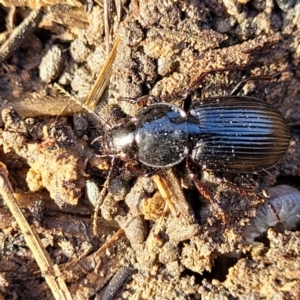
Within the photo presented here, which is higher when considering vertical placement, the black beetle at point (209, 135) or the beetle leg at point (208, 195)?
the black beetle at point (209, 135)

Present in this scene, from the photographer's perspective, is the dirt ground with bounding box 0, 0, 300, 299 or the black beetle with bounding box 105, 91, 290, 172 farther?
the black beetle with bounding box 105, 91, 290, 172

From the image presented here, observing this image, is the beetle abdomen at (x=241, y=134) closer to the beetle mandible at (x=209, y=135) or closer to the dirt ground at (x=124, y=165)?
the beetle mandible at (x=209, y=135)

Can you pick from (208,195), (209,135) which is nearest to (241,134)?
(209,135)

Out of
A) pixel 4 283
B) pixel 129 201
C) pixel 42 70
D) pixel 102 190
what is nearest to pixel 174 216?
pixel 129 201

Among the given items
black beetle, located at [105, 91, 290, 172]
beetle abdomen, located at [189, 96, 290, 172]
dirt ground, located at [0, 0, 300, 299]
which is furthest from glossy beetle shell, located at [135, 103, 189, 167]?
beetle abdomen, located at [189, 96, 290, 172]

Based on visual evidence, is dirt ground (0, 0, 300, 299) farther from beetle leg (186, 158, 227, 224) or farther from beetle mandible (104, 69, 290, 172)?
beetle mandible (104, 69, 290, 172)

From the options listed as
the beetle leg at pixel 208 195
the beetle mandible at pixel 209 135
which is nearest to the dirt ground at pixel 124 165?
the beetle leg at pixel 208 195

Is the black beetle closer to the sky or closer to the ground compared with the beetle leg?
closer to the sky
